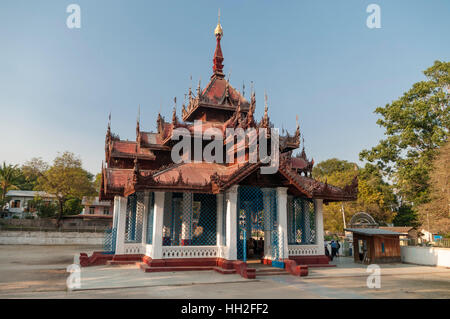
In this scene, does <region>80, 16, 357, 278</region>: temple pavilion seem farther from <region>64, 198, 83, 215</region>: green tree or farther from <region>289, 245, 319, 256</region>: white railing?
<region>64, 198, 83, 215</region>: green tree

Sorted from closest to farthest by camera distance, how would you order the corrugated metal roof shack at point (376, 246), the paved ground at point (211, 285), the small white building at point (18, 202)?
the paved ground at point (211, 285) → the corrugated metal roof shack at point (376, 246) → the small white building at point (18, 202)

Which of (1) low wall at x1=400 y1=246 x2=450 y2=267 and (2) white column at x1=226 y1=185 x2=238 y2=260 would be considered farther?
Result: (1) low wall at x1=400 y1=246 x2=450 y2=267

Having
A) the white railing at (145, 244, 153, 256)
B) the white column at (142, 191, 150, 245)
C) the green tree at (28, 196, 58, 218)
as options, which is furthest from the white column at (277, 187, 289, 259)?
the green tree at (28, 196, 58, 218)

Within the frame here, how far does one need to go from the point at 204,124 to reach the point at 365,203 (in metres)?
31.6

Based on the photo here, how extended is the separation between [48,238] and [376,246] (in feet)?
113

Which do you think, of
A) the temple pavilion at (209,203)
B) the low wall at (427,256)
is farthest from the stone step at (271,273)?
the low wall at (427,256)

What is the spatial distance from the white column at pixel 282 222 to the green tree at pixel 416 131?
57.7 feet

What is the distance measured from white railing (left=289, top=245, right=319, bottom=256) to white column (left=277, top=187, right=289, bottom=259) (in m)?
1.28

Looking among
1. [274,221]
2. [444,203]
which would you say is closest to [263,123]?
[274,221]

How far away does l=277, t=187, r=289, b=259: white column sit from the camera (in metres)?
14.5

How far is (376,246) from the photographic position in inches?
730

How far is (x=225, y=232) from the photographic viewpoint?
15016mm

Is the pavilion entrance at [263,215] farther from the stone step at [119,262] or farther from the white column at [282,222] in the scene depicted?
the stone step at [119,262]

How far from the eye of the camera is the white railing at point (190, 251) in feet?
47.8
